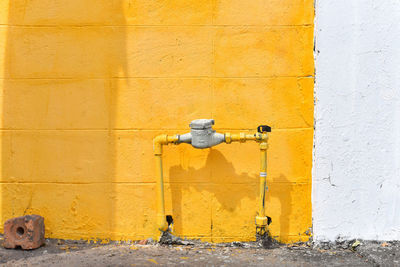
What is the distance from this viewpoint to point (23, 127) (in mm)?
3533

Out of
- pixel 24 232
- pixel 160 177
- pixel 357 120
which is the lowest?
pixel 24 232

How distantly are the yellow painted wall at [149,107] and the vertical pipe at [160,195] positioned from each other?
104 mm

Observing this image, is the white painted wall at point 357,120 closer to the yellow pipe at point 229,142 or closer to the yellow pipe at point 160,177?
the yellow pipe at point 229,142

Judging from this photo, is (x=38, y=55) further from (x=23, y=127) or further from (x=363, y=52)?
(x=363, y=52)

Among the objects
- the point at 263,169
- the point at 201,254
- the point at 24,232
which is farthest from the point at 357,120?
the point at 24,232

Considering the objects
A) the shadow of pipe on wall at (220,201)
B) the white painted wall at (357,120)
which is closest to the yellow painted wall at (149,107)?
the shadow of pipe on wall at (220,201)

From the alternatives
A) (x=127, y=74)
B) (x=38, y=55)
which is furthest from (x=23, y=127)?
(x=127, y=74)

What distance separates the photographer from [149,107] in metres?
3.50

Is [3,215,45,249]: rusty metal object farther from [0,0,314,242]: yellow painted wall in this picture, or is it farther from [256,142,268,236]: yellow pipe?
[256,142,268,236]: yellow pipe

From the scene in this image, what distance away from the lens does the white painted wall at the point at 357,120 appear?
11.1ft

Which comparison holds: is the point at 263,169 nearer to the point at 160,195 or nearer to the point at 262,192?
the point at 262,192

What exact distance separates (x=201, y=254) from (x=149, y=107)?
1.18 metres

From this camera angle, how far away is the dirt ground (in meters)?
3.18

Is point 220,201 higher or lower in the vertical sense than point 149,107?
lower
